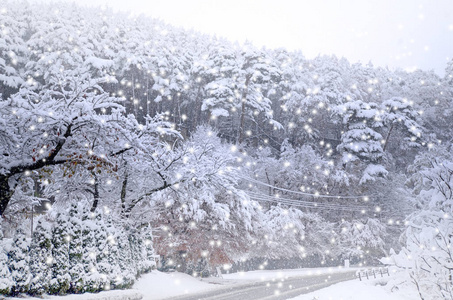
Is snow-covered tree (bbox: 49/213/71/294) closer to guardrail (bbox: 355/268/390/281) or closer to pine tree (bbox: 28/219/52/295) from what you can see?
pine tree (bbox: 28/219/52/295)

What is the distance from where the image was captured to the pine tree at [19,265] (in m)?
11.6

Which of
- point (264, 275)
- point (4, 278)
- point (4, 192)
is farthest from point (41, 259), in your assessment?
point (264, 275)

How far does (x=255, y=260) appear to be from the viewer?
1444 inches

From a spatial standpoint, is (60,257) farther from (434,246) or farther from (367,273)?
(367,273)

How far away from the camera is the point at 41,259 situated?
12.5 meters

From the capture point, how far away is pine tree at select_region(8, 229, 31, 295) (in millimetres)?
11586

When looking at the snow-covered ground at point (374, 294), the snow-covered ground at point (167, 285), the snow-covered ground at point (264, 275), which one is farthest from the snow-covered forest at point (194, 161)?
the snow-covered ground at point (374, 294)

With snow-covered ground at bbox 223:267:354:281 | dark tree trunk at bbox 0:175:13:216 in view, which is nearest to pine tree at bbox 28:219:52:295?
dark tree trunk at bbox 0:175:13:216

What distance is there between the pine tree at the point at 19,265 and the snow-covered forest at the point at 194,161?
4cm

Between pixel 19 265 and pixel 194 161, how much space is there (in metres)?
7.92

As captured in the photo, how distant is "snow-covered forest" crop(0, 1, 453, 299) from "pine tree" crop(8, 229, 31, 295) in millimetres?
38

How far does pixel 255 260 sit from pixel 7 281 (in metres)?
27.6

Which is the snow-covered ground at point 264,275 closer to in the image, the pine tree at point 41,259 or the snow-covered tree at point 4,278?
the pine tree at point 41,259

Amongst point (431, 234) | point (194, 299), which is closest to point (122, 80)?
point (194, 299)
